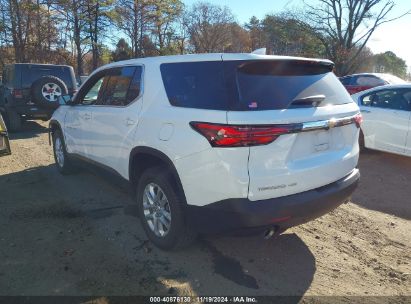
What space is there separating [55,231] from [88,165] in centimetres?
124

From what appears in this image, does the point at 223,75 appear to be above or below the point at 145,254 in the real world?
above

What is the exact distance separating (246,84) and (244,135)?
1.54ft

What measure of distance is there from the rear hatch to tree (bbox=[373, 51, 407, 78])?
169ft

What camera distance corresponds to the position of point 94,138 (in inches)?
Result: 191

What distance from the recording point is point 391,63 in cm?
6312

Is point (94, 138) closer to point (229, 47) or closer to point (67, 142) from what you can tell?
point (67, 142)

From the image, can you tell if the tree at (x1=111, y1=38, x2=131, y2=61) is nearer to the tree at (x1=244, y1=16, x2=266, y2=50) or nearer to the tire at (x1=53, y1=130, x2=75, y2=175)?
the tree at (x1=244, y1=16, x2=266, y2=50)

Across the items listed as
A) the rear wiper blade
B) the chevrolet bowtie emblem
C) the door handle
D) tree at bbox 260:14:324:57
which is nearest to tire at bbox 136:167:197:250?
the door handle

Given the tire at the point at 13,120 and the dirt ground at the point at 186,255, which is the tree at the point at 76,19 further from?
the dirt ground at the point at 186,255

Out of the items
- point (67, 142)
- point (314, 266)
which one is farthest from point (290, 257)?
point (67, 142)

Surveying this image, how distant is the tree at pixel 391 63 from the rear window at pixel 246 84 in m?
51.3

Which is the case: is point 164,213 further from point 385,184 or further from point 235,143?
point 385,184

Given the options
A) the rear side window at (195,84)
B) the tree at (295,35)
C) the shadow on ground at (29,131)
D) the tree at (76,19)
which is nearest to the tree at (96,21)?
the tree at (76,19)

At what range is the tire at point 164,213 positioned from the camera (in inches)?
134
